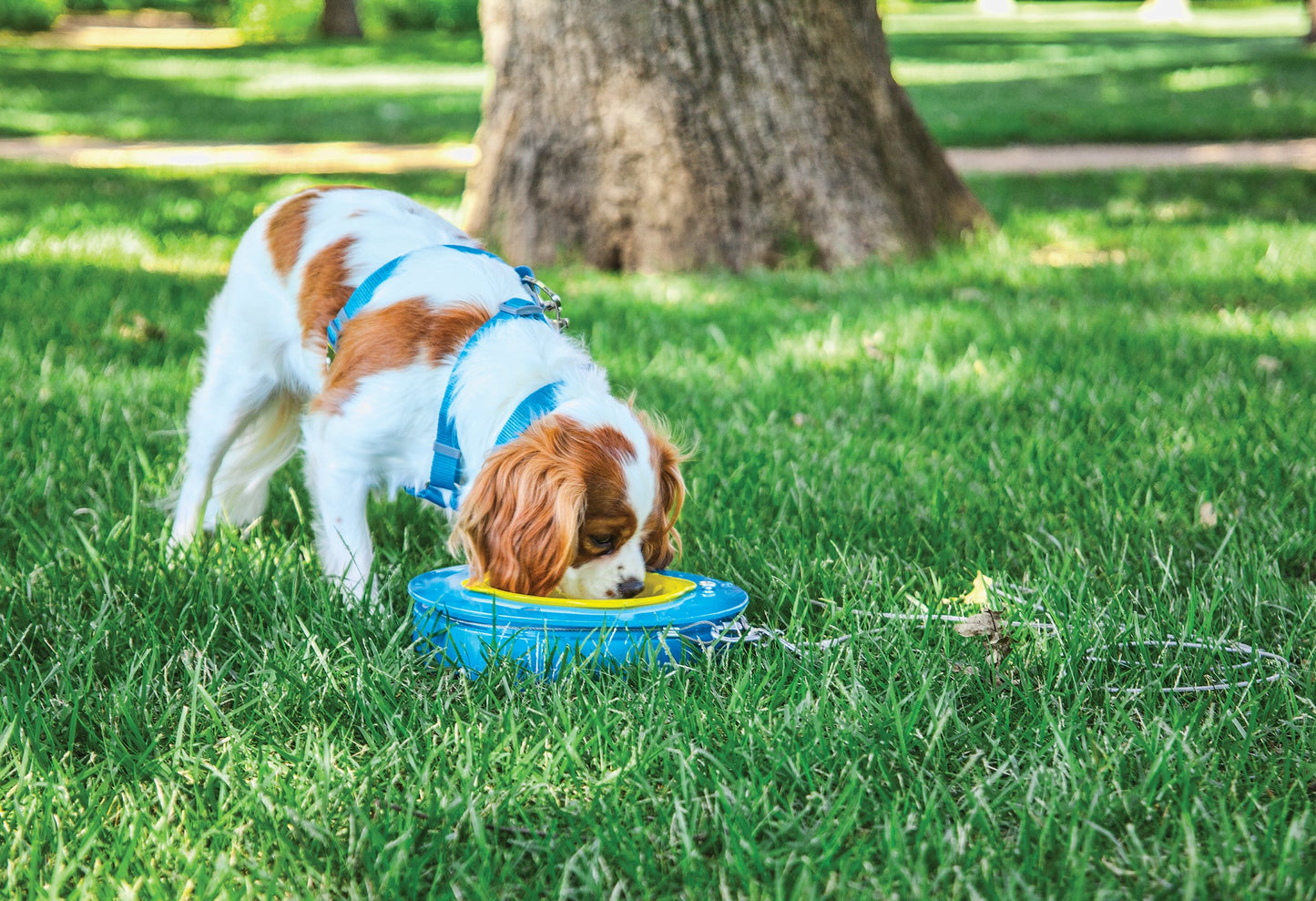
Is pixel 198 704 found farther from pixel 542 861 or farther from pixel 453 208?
pixel 453 208

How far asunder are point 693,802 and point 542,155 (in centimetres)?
500

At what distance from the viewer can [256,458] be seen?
3.54 metres

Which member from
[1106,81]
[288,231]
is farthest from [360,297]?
[1106,81]

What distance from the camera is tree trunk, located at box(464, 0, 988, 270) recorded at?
20.0ft

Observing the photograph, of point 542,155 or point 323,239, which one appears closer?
point 323,239

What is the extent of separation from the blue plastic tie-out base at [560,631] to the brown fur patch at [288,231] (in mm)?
1281

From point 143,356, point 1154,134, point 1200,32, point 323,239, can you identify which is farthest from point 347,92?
point 1200,32

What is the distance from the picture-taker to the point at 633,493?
2.49 m

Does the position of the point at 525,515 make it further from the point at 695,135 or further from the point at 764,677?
the point at 695,135

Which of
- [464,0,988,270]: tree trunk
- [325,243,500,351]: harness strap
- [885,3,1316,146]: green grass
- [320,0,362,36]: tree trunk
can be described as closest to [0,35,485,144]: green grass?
[320,0,362,36]: tree trunk

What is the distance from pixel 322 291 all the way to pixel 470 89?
17.8 meters

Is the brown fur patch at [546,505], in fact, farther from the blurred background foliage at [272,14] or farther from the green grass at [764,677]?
the blurred background foliage at [272,14]

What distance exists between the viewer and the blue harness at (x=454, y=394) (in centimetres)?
260

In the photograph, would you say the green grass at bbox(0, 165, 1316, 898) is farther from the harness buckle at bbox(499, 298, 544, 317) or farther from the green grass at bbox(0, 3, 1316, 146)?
the green grass at bbox(0, 3, 1316, 146)
